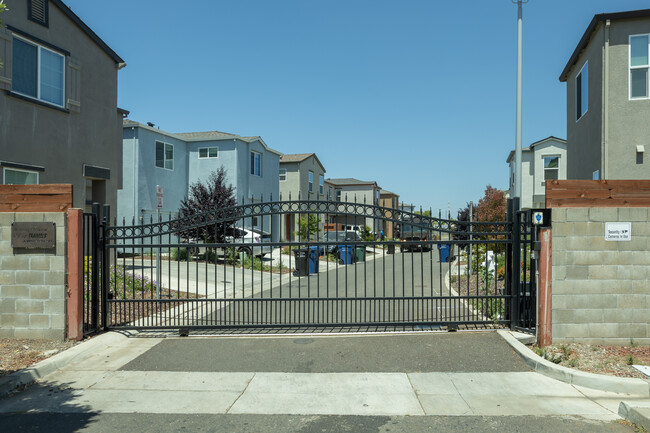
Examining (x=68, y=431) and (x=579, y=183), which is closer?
(x=68, y=431)

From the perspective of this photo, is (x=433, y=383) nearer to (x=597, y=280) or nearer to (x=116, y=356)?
(x=597, y=280)

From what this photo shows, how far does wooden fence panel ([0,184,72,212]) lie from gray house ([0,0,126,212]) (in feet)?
17.0

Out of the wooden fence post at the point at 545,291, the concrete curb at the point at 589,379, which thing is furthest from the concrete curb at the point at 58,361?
the wooden fence post at the point at 545,291

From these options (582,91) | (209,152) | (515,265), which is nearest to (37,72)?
(515,265)

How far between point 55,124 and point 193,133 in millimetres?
19476

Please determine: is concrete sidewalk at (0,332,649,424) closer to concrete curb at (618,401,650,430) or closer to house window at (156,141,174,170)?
concrete curb at (618,401,650,430)

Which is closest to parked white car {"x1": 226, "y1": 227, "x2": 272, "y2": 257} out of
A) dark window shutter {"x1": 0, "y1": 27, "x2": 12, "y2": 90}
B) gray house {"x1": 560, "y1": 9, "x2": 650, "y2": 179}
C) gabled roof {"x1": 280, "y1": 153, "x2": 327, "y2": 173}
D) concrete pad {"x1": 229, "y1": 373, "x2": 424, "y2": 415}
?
concrete pad {"x1": 229, "y1": 373, "x2": 424, "y2": 415}

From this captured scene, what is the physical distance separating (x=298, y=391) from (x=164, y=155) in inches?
974

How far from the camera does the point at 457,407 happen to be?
16.5 feet

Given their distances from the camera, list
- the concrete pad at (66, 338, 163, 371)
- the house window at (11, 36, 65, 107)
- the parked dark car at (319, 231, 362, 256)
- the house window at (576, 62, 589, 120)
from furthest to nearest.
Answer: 1. the house window at (576, 62, 589, 120)
2. the house window at (11, 36, 65, 107)
3. the parked dark car at (319, 231, 362, 256)
4. the concrete pad at (66, 338, 163, 371)

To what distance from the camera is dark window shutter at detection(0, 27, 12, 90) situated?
11656 millimetres

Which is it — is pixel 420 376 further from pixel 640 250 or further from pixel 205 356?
pixel 640 250

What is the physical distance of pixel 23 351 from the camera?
22.3 ft

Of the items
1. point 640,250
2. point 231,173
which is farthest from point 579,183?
point 231,173
